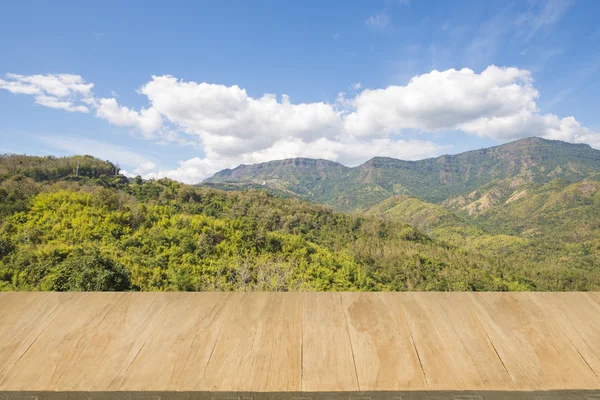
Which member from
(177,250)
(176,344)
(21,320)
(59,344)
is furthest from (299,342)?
(177,250)

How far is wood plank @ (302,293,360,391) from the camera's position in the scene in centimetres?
111

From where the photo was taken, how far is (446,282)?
3475 centimetres

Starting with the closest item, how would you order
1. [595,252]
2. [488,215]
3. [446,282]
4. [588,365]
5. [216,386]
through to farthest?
[216,386] → [588,365] → [446,282] → [595,252] → [488,215]

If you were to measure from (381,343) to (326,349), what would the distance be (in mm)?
206

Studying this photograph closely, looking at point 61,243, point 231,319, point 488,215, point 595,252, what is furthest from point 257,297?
point 488,215

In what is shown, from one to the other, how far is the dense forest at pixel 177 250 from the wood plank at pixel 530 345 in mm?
16144

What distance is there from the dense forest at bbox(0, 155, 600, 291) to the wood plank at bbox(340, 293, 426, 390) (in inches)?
623

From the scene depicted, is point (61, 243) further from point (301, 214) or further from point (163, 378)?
point (301, 214)

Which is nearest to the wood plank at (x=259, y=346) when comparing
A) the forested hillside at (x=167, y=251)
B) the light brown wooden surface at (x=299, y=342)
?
the light brown wooden surface at (x=299, y=342)

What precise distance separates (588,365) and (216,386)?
1290 mm

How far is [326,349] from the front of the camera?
3.99ft

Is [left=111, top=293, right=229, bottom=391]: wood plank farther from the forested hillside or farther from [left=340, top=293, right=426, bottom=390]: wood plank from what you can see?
the forested hillside

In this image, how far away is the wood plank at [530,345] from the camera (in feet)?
3.77

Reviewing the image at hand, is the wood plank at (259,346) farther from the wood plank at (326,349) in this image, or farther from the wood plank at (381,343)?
the wood plank at (381,343)
